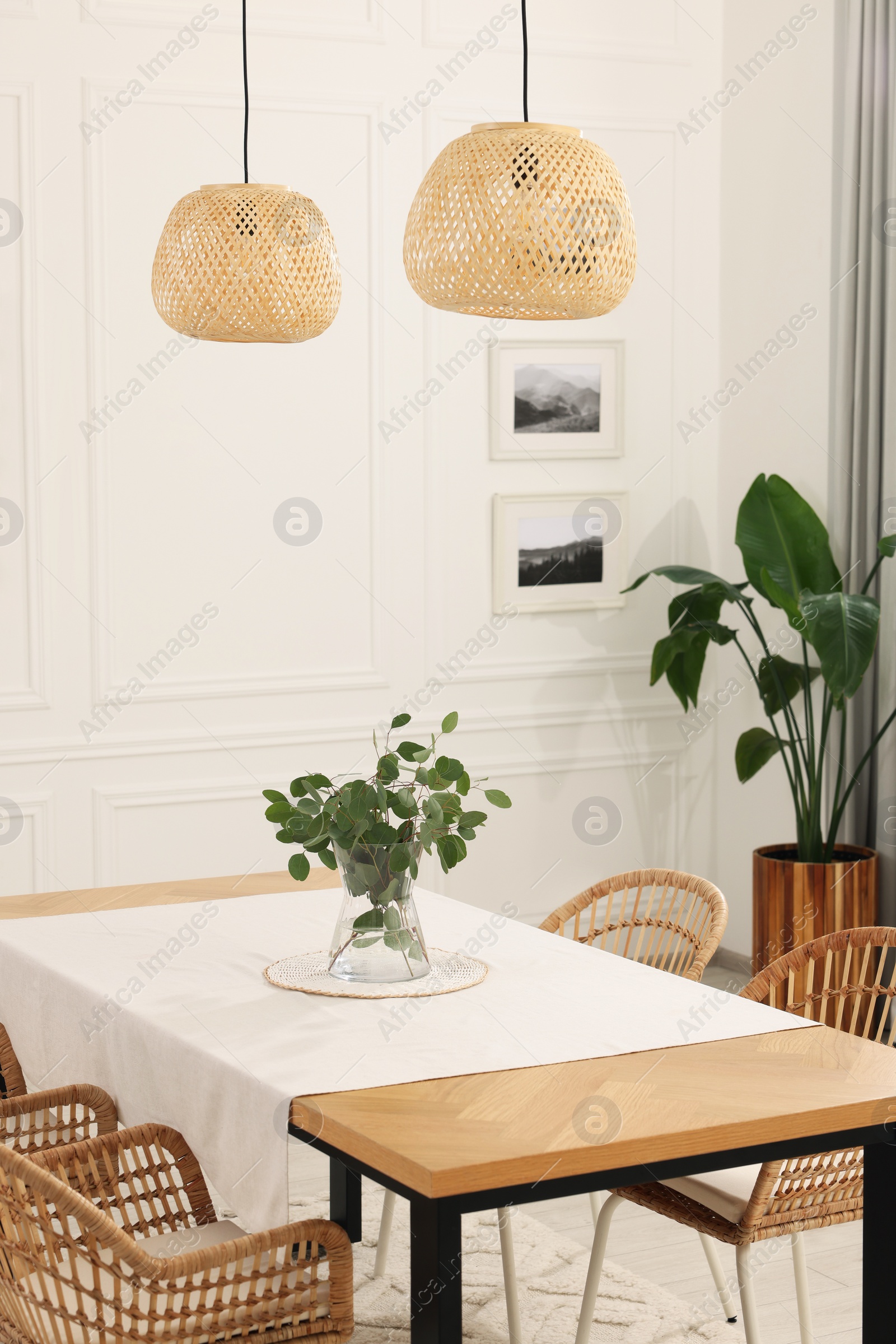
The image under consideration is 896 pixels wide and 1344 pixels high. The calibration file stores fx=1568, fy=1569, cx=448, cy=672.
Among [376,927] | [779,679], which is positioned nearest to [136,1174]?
[376,927]

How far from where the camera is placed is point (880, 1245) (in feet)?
6.92

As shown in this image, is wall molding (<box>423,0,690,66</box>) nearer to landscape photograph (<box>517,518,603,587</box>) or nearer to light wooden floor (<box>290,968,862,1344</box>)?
landscape photograph (<box>517,518,603,587</box>)

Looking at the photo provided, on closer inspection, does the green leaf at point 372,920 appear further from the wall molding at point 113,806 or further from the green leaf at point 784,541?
the green leaf at point 784,541

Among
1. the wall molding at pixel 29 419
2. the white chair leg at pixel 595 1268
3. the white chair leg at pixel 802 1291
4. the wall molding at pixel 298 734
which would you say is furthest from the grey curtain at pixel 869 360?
the wall molding at pixel 29 419

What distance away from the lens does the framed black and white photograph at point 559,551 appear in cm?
552

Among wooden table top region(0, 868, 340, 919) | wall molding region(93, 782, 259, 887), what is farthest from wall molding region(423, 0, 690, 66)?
wooden table top region(0, 868, 340, 919)

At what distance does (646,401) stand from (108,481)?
2.01 m

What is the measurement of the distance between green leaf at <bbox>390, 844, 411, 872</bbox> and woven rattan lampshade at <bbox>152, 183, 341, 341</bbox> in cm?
98

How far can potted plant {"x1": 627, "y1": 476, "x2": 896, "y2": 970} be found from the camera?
177 inches

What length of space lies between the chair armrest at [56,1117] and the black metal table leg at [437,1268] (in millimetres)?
830

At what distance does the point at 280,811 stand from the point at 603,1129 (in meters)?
0.93

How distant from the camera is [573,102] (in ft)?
18.2

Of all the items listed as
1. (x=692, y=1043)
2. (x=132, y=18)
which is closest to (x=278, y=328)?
(x=692, y=1043)

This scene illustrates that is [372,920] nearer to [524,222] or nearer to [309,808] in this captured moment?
[309,808]
